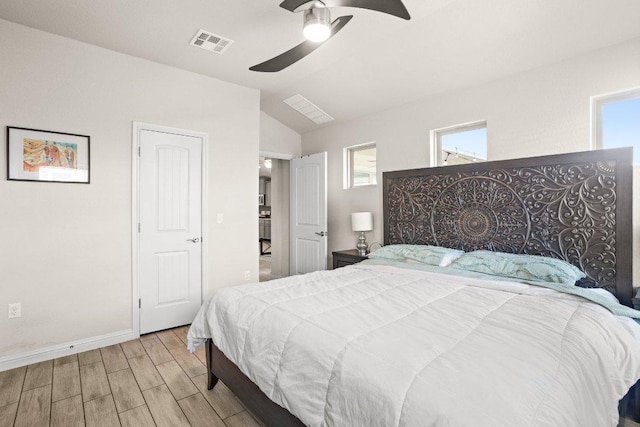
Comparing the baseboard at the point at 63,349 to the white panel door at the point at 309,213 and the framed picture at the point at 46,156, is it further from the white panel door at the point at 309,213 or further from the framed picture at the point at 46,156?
the white panel door at the point at 309,213

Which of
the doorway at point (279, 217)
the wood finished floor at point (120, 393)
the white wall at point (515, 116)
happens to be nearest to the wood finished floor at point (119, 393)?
the wood finished floor at point (120, 393)

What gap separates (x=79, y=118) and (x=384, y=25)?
2792 mm

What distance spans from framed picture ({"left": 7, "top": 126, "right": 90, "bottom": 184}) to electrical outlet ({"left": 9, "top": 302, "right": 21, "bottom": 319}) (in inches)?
39.6

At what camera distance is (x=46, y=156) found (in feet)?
8.64

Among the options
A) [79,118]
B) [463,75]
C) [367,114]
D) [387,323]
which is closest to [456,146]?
[463,75]

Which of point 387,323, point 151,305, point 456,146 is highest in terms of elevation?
point 456,146

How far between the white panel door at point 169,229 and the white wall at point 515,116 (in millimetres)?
2063

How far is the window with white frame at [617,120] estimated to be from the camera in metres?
2.42

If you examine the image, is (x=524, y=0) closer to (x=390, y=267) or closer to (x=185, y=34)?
(x=390, y=267)

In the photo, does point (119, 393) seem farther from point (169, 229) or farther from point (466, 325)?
point (466, 325)

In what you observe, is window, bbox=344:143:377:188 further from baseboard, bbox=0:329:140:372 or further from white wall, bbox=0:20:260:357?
baseboard, bbox=0:329:140:372

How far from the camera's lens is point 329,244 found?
4727 mm

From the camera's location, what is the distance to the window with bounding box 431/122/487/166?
325cm

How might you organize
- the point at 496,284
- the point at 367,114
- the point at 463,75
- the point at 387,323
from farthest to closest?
the point at 367,114, the point at 463,75, the point at 496,284, the point at 387,323
